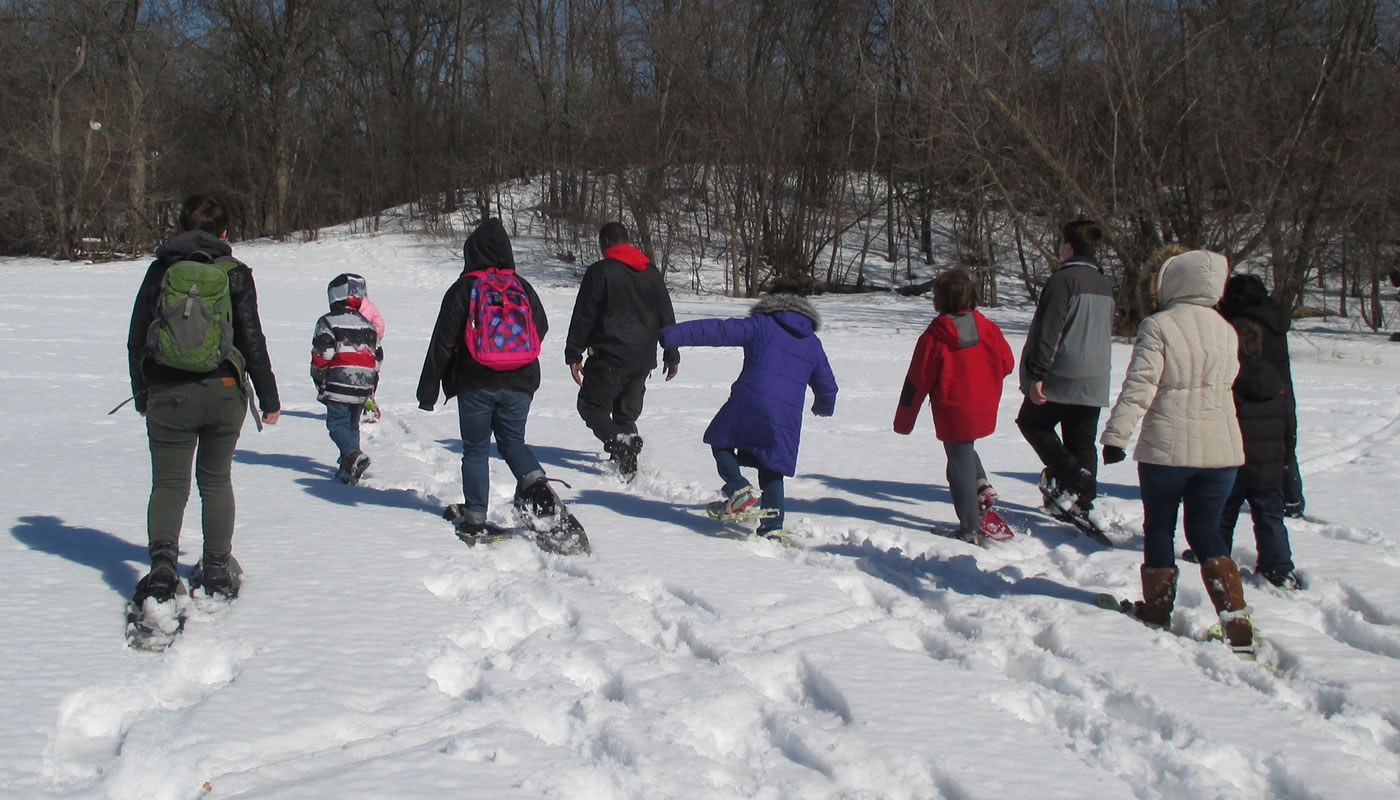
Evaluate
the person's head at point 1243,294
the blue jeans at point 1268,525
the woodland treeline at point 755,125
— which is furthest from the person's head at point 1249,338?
the woodland treeline at point 755,125

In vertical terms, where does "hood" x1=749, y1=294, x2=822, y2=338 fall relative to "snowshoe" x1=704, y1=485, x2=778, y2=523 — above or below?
above

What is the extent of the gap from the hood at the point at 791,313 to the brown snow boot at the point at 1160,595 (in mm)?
2013

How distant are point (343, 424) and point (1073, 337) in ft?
14.2

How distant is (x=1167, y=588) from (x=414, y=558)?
3213 millimetres

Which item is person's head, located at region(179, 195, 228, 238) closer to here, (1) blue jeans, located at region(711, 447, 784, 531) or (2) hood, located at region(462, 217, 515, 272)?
(2) hood, located at region(462, 217, 515, 272)

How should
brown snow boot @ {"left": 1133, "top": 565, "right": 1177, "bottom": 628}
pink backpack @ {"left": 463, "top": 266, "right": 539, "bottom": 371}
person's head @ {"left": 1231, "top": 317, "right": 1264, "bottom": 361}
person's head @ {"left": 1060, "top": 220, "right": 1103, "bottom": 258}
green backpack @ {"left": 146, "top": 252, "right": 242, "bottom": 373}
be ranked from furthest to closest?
1. person's head @ {"left": 1060, "top": 220, "right": 1103, "bottom": 258}
2. pink backpack @ {"left": 463, "top": 266, "right": 539, "bottom": 371}
3. person's head @ {"left": 1231, "top": 317, "right": 1264, "bottom": 361}
4. brown snow boot @ {"left": 1133, "top": 565, "right": 1177, "bottom": 628}
5. green backpack @ {"left": 146, "top": 252, "right": 242, "bottom": 373}

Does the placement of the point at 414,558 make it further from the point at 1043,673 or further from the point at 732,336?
the point at 1043,673

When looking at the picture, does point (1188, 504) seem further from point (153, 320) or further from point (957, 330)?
point (153, 320)

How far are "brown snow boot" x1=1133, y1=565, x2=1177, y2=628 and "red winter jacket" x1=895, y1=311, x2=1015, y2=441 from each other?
134 cm

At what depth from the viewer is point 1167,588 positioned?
4262 mm

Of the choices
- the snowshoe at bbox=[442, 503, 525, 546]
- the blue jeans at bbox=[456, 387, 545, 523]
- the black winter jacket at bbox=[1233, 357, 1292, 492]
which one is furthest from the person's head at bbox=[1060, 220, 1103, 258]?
the snowshoe at bbox=[442, 503, 525, 546]

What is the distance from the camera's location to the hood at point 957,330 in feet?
18.2

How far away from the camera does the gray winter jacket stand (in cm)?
574

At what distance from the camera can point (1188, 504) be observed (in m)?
4.20
